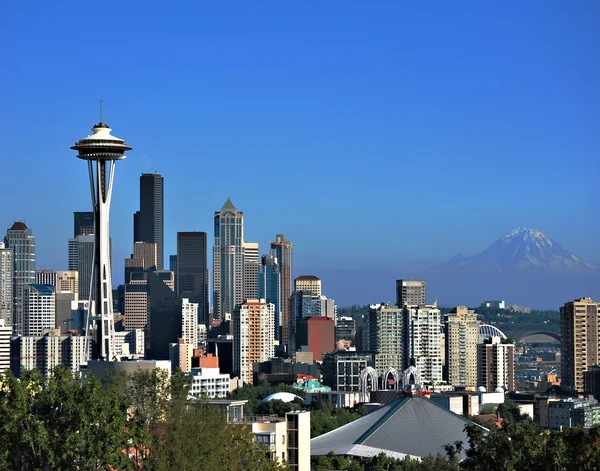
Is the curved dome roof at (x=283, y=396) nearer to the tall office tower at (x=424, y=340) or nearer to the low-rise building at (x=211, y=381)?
the low-rise building at (x=211, y=381)

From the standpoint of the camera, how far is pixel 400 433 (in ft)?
A: 305

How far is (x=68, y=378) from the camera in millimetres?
Answer: 43406

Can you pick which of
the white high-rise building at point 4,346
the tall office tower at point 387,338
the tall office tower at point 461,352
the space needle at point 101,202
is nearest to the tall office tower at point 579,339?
the tall office tower at point 461,352

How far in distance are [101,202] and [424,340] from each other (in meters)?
114

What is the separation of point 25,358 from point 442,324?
54.7 meters

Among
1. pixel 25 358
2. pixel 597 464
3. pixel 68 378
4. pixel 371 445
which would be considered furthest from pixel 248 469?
pixel 25 358

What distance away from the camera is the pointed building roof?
8806 centimetres

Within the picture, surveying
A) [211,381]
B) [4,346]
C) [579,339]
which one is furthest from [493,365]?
[4,346]

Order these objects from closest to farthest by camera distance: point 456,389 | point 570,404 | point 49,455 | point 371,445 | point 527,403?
point 49,455 < point 371,445 < point 570,404 < point 527,403 < point 456,389

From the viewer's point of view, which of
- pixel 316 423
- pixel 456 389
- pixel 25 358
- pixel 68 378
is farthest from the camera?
pixel 25 358

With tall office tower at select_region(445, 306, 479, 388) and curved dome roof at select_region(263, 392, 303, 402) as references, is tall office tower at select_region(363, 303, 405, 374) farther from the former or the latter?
curved dome roof at select_region(263, 392, 303, 402)

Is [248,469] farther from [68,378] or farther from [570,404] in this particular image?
[570,404]

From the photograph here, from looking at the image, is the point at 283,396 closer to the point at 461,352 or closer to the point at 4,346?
the point at 4,346

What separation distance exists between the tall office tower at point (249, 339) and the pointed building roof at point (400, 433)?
87005 millimetres
